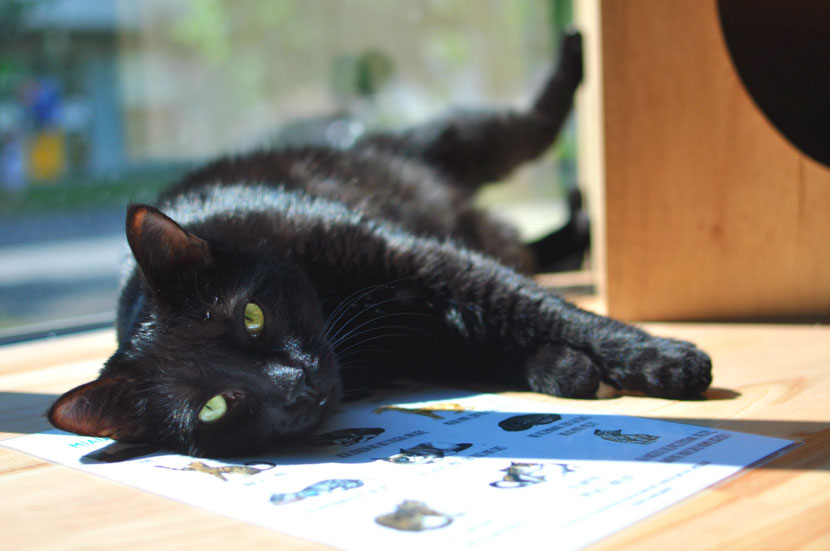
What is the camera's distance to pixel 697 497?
78 centimetres

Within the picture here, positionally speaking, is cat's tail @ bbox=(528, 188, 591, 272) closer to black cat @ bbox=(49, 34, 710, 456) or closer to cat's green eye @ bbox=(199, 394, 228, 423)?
black cat @ bbox=(49, 34, 710, 456)

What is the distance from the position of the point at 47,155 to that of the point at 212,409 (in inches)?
56.5

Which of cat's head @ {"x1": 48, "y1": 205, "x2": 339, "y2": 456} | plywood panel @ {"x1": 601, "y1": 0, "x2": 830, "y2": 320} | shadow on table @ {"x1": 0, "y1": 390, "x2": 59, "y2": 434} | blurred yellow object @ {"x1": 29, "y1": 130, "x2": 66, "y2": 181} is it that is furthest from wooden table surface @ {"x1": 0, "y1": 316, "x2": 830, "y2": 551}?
blurred yellow object @ {"x1": 29, "y1": 130, "x2": 66, "y2": 181}

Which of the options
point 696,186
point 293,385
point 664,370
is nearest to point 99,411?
point 293,385

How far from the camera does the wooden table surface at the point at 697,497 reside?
28.4 inches

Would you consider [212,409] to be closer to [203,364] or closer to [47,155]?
[203,364]

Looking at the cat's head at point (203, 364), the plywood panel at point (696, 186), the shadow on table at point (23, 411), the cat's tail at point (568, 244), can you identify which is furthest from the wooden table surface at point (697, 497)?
the cat's tail at point (568, 244)

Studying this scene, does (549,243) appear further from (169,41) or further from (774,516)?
(774,516)

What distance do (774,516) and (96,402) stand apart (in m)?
0.80

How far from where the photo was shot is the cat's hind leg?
6.96ft

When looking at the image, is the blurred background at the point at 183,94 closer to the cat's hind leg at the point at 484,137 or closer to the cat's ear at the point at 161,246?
the cat's hind leg at the point at 484,137

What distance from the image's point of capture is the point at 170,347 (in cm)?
106

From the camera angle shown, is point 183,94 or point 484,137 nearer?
point 484,137

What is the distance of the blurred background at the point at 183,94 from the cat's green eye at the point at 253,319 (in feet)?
3.12
